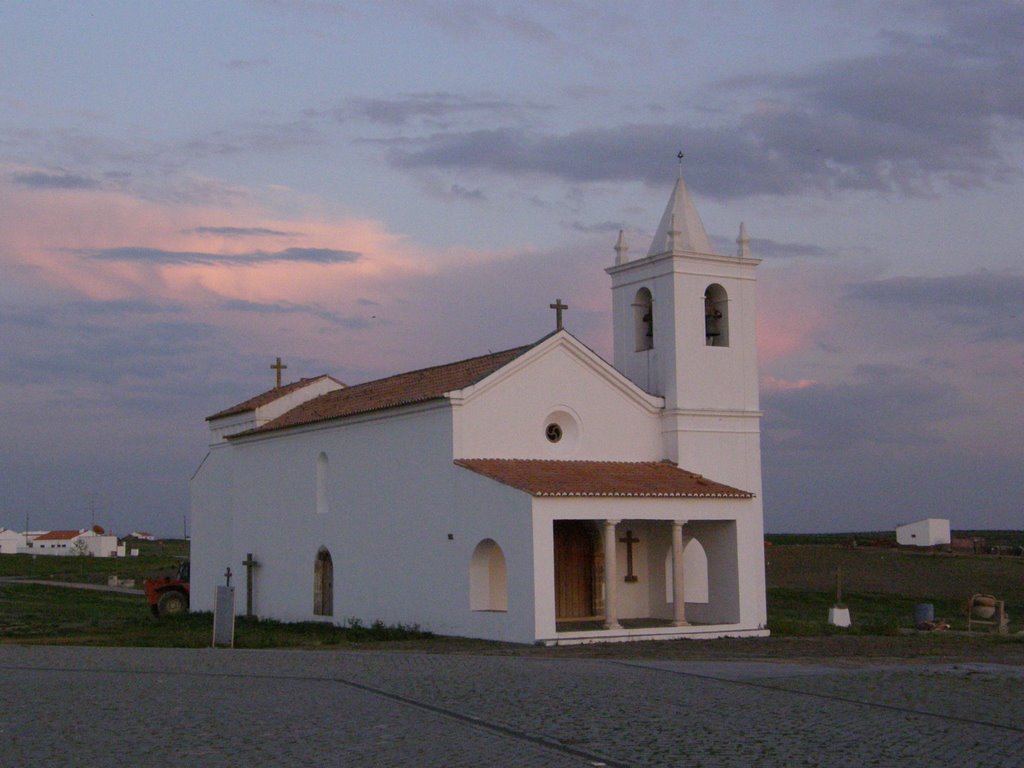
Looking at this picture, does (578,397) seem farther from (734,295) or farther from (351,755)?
(351,755)

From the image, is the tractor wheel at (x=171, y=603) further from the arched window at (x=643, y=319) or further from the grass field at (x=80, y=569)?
the grass field at (x=80, y=569)

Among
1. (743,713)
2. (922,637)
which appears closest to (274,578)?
(922,637)

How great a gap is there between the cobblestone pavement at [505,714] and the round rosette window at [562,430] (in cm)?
958

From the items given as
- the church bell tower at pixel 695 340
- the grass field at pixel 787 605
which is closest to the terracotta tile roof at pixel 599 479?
the church bell tower at pixel 695 340

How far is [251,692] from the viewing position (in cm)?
1502

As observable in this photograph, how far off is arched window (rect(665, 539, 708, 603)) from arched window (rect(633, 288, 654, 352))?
4833 millimetres

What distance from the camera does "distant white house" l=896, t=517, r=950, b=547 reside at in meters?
87.9

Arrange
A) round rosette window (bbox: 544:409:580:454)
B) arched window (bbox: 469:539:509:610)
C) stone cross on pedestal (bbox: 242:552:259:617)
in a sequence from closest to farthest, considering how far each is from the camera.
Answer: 1. arched window (bbox: 469:539:509:610)
2. round rosette window (bbox: 544:409:580:454)
3. stone cross on pedestal (bbox: 242:552:259:617)

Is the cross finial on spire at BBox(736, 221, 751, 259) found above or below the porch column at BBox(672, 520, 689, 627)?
above

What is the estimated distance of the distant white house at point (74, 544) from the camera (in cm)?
12962

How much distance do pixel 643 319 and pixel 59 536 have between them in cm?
12732

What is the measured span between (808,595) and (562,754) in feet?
119

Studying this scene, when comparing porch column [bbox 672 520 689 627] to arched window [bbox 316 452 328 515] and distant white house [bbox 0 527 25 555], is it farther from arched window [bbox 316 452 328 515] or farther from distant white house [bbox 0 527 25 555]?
distant white house [bbox 0 527 25 555]

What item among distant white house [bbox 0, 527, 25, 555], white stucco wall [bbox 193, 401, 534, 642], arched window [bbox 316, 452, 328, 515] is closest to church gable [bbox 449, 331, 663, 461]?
white stucco wall [bbox 193, 401, 534, 642]
